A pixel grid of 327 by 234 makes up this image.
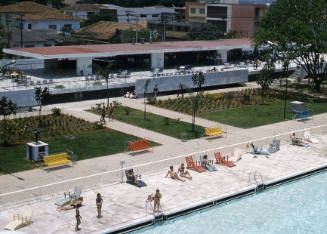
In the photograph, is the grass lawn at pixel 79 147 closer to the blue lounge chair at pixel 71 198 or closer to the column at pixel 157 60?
the blue lounge chair at pixel 71 198

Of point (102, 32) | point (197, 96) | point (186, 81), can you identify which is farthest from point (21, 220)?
point (102, 32)

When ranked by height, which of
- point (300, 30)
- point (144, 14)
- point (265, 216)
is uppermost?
point (144, 14)

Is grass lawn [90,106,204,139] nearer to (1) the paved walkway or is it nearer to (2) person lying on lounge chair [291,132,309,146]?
(1) the paved walkway

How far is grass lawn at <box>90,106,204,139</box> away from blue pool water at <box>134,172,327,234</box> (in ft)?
29.9

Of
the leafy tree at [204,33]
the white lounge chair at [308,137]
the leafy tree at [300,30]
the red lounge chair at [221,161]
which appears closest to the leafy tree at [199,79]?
the leafy tree at [300,30]

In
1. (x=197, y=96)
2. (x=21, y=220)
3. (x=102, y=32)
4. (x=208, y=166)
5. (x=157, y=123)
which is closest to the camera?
(x=21, y=220)

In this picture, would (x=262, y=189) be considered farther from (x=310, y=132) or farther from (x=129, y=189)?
(x=310, y=132)

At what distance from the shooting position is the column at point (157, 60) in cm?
5288

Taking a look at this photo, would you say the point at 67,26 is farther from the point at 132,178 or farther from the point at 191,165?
the point at 132,178

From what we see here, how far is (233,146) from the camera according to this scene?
28.3 metres

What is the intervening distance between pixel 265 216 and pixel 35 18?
3033 inches

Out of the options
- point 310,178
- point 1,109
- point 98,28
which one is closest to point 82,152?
point 1,109

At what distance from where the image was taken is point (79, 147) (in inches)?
1108

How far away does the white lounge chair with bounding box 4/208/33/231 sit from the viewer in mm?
17922
